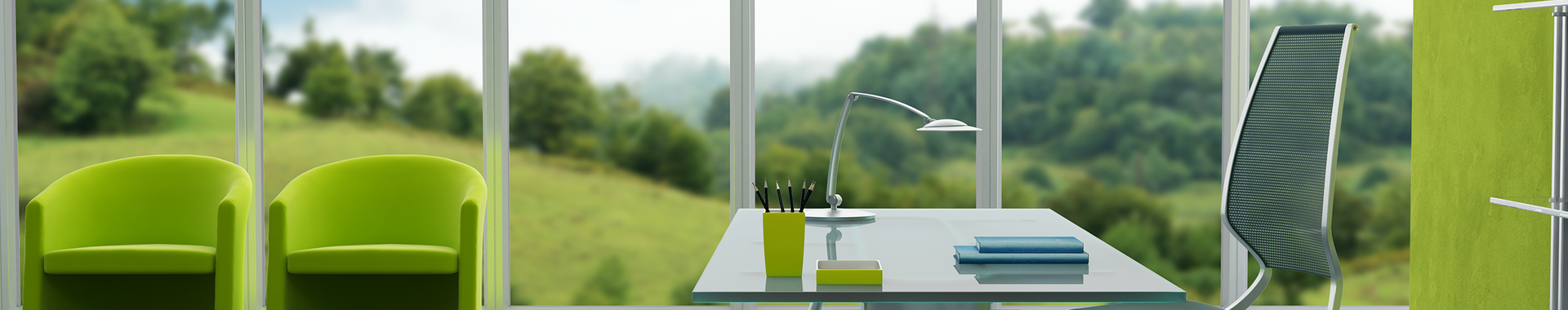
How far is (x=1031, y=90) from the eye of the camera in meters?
3.75

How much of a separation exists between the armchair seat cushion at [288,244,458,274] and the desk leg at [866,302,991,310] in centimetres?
178

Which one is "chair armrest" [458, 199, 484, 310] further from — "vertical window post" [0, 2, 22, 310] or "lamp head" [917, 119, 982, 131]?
"vertical window post" [0, 2, 22, 310]

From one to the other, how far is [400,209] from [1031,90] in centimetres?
252

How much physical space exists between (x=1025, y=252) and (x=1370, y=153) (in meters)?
2.97

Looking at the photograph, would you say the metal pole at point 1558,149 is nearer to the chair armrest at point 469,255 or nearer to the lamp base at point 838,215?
the lamp base at point 838,215

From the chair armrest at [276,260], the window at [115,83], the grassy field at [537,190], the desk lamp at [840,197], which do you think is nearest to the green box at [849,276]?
the desk lamp at [840,197]

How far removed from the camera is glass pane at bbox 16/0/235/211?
3824mm

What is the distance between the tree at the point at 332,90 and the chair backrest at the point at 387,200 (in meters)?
0.47

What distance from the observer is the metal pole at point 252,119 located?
→ 12.3 ft

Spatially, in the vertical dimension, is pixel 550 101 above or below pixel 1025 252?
above

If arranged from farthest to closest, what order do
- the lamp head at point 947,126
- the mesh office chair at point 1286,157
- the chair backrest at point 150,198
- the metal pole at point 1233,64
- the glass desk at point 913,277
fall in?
the metal pole at point 1233,64
the chair backrest at point 150,198
the lamp head at point 947,126
the mesh office chair at point 1286,157
the glass desk at point 913,277

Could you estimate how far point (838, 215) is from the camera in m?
2.41

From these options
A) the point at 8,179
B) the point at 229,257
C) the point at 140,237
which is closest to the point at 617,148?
the point at 229,257

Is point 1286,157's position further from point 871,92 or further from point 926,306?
point 871,92
